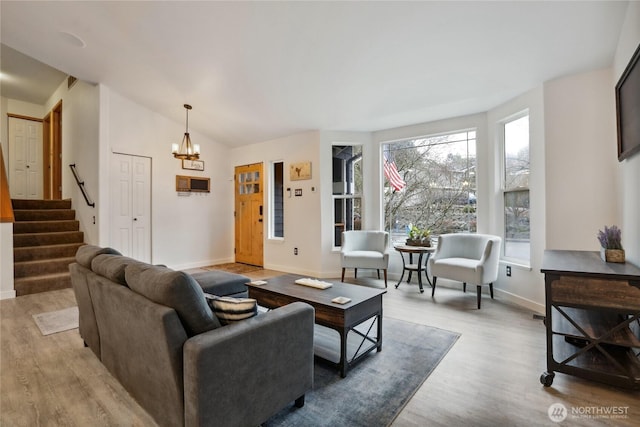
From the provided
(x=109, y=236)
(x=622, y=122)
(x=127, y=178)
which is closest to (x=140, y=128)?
(x=127, y=178)

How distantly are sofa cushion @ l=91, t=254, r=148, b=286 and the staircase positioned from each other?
3.22 m

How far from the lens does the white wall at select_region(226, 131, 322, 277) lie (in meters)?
5.13

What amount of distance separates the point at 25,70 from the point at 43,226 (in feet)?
9.62

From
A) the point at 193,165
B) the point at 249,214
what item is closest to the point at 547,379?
the point at 249,214

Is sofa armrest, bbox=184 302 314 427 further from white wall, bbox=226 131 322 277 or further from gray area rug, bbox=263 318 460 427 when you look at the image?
white wall, bbox=226 131 322 277

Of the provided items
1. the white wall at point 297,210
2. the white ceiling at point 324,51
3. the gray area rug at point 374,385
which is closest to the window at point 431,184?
the white ceiling at point 324,51

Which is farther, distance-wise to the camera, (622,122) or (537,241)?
(537,241)

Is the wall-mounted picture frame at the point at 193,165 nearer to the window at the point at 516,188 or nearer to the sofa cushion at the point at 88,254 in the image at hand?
the sofa cushion at the point at 88,254

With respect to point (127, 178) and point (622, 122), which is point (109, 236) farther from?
point (622, 122)

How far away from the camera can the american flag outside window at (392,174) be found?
4.92m

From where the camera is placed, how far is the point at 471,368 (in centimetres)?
216

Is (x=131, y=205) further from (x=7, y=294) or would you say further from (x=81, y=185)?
(x=7, y=294)

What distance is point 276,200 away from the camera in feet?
19.7

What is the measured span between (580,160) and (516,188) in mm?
808
